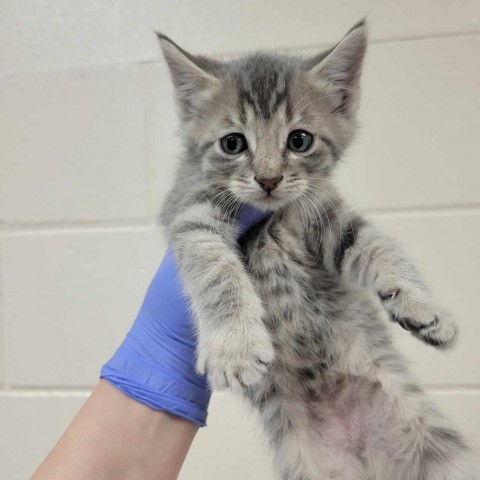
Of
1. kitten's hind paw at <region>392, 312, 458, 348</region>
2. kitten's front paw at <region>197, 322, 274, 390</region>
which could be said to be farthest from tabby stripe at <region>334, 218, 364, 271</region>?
kitten's front paw at <region>197, 322, 274, 390</region>

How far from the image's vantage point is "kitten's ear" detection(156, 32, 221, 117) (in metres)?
1.20

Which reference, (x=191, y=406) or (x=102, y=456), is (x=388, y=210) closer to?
(x=191, y=406)

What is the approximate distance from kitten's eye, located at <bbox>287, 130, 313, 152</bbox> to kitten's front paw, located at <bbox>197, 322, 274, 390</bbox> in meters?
0.45

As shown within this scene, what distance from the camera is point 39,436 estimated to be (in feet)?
6.16

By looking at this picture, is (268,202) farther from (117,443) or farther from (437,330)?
(117,443)

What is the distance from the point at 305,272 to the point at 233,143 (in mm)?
347

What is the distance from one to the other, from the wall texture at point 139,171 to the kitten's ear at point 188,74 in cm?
55

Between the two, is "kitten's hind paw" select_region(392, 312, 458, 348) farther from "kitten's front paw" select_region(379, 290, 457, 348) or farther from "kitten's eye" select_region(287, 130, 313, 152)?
"kitten's eye" select_region(287, 130, 313, 152)

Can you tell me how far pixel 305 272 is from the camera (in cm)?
118

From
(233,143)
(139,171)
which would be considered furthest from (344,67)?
(139,171)

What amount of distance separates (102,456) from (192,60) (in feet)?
3.21

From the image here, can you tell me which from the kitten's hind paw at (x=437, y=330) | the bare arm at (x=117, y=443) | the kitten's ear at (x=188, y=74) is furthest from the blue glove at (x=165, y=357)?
the kitten's hind paw at (x=437, y=330)

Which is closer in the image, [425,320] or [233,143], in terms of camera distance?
[425,320]

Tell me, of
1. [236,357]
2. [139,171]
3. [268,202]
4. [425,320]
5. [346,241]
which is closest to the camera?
[236,357]
